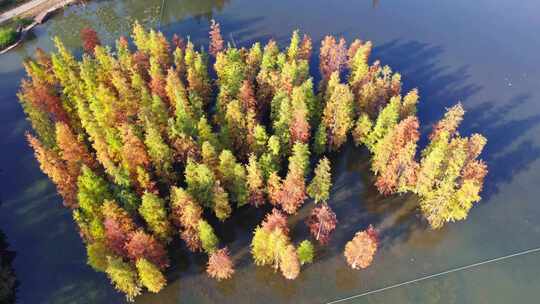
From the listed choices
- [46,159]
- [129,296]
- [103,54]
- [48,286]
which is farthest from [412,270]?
[103,54]

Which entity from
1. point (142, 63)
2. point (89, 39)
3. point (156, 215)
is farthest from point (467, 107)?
point (89, 39)

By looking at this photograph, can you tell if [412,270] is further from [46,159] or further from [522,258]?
[46,159]

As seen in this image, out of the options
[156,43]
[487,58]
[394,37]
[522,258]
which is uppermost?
[156,43]

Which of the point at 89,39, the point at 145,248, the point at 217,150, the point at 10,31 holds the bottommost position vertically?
the point at 145,248

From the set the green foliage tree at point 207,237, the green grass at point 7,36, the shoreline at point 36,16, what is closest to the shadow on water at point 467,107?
the green foliage tree at point 207,237

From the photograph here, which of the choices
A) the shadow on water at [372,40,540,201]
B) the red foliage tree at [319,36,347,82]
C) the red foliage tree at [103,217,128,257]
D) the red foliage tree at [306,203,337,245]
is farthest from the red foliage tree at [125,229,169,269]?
A: the shadow on water at [372,40,540,201]

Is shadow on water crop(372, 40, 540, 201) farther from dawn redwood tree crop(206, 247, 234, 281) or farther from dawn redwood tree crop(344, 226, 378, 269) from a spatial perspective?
dawn redwood tree crop(206, 247, 234, 281)

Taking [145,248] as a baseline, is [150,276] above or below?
below

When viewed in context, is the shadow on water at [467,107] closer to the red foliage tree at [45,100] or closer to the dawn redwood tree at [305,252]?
the dawn redwood tree at [305,252]

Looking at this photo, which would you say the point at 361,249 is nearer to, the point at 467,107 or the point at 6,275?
the point at 467,107
